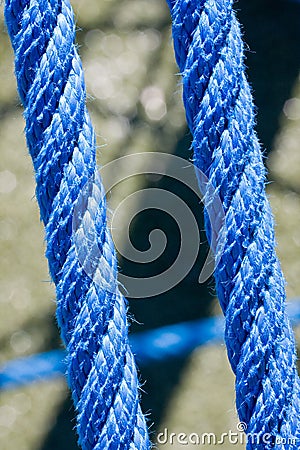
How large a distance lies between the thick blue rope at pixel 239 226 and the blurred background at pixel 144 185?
0.35 metres

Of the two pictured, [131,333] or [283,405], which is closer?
[283,405]

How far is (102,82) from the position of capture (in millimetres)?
1444

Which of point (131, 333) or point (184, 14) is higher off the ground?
point (184, 14)

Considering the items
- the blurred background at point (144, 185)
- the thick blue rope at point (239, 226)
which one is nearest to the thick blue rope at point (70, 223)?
the thick blue rope at point (239, 226)

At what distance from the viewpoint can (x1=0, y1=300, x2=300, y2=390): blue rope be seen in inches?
50.4

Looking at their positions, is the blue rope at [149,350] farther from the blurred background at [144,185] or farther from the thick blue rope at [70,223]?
the thick blue rope at [70,223]

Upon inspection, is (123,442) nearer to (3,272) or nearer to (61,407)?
(61,407)

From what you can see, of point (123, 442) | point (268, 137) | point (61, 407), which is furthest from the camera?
point (268, 137)

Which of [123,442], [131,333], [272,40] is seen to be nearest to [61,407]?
[131,333]

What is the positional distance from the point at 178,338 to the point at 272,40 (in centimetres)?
57

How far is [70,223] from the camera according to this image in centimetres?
80

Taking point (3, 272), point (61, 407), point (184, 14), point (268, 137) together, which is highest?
point (184, 14)

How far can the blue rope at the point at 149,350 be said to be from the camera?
1.28 meters

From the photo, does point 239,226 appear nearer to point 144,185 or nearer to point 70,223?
point 70,223
